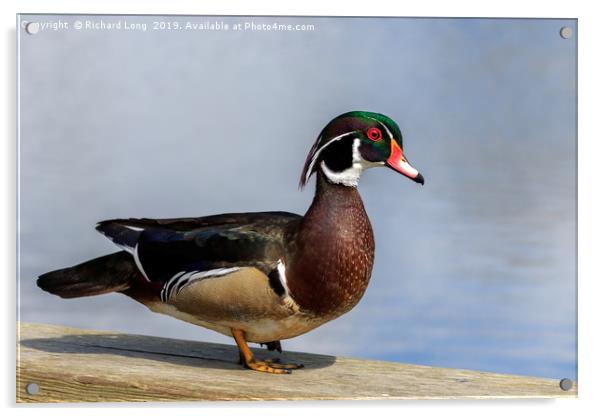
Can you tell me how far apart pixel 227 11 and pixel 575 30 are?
129 cm

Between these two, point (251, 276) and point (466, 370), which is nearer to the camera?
point (251, 276)

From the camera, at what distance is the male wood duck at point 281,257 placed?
123 inches

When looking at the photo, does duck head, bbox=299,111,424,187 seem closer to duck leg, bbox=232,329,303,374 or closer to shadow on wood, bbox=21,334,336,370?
duck leg, bbox=232,329,303,374

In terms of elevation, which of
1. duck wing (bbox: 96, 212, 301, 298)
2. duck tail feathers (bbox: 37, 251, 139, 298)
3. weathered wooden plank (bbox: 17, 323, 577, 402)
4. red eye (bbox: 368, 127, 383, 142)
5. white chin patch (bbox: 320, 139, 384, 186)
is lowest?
weathered wooden plank (bbox: 17, 323, 577, 402)

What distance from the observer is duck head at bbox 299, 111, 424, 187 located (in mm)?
3129

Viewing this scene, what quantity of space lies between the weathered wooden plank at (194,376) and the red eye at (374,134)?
0.85 m

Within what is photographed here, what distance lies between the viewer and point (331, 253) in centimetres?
313

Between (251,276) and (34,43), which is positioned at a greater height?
(34,43)

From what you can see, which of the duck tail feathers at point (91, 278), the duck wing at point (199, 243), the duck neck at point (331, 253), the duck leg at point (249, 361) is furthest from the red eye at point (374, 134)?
the duck tail feathers at point (91, 278)

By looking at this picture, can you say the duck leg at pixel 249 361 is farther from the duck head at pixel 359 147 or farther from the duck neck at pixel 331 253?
the duck head at pixel 359 147

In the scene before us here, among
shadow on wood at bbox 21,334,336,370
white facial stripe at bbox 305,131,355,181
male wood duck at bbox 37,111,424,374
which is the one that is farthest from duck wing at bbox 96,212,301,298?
shadow on wood at bbox 21,334,336,370
